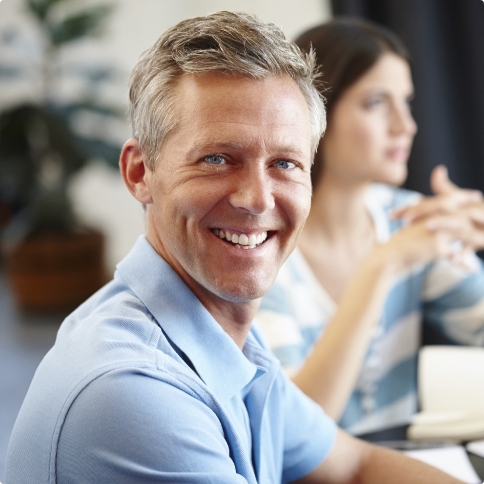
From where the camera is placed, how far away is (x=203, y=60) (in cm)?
76

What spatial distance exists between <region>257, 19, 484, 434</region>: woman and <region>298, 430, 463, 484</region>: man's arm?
0.36 metres

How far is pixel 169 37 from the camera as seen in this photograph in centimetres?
80

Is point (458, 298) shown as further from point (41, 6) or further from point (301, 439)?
point (41, 6)

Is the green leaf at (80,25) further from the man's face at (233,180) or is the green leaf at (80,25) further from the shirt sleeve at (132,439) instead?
the shirt sleeve at (132,439)

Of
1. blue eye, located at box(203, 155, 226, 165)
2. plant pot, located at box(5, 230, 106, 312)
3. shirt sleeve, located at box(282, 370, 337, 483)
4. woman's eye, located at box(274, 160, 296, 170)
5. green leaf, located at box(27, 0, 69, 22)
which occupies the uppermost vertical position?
green leaf, located at box(27, 0, 69, 22)

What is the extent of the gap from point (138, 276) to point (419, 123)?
1822 millimetres

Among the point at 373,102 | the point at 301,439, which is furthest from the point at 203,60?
the point at 373,102

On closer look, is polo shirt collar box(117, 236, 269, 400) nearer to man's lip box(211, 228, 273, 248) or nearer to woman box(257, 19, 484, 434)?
man's lip box(211, 228, 273, 248)

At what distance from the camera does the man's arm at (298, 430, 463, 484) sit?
0.98 metres

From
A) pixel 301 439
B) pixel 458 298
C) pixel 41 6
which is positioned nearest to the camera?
pixel 301 439

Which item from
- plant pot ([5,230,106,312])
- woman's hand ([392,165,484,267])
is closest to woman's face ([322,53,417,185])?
woman's hand ([392,165,484,267])

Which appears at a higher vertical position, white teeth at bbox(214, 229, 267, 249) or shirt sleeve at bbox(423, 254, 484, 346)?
white teeth at bbox(214, 229, 267, 249)

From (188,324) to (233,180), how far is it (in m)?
0.19

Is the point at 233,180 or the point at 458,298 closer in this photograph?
the point at 233,180
